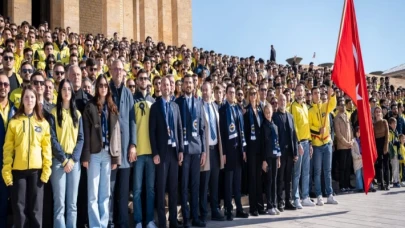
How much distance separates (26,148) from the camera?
19.8 feet

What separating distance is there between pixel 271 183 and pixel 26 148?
4.95 m

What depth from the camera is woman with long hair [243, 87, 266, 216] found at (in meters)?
8.91

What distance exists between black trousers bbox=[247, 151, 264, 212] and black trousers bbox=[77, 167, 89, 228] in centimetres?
328

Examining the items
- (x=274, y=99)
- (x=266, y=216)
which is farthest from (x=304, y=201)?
→ (x=274, y=99)

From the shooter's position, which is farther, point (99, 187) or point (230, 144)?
point (230, 144)

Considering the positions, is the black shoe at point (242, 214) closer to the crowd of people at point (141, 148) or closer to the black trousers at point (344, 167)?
the crowd of people at point (141, 148)

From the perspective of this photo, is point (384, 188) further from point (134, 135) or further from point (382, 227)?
point (134, 135)

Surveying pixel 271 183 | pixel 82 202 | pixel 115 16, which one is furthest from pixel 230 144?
pixel 115 16

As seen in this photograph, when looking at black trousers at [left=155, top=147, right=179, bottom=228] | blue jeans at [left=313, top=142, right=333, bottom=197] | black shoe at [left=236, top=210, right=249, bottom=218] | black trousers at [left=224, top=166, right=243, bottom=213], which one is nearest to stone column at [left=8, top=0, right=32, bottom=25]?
blue jeans at [left=313, top=142, right=333, bottom=197]

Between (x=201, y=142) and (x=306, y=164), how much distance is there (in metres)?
3.11

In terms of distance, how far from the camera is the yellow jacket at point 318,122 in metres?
10.5

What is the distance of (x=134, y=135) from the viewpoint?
24.2ft

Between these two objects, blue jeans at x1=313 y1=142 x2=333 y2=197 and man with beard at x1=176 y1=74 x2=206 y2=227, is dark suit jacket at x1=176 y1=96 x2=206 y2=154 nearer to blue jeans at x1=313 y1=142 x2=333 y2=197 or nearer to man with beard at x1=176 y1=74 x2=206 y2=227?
man with beard at x1=176 y1=74 x2=206 y2=227

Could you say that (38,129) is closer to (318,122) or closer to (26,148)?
(26,148)
